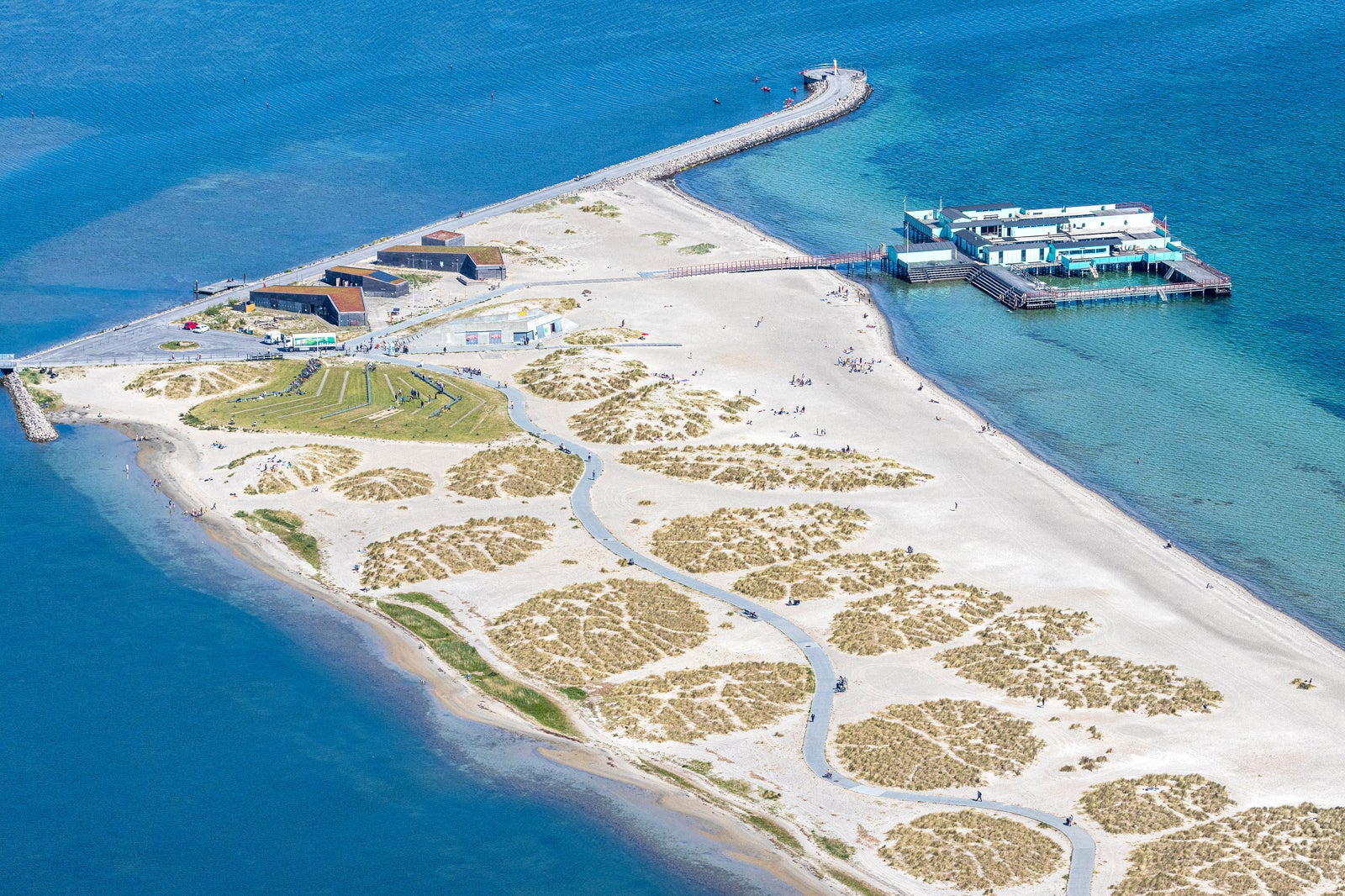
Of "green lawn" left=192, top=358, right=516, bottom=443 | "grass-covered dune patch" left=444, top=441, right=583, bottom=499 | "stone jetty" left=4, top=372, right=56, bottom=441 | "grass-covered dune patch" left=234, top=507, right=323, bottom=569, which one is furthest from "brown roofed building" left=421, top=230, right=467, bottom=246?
"grass-covered dune patch" left=234, top=507, right=323, bottom=569

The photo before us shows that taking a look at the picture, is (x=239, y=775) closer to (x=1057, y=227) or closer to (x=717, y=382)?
(x=717, y=382)

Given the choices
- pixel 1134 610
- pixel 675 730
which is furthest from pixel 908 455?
pixel 675 730

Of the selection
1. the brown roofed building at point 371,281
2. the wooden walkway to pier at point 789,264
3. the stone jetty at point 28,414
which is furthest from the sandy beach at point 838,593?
the brown roofed building at point 371,281

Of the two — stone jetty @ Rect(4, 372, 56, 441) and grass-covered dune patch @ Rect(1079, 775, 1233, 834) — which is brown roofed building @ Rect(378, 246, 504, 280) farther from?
grass-covered dune patch @ Rect(1079, 775, 1233, 834)

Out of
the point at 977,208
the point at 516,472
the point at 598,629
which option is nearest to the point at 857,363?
the point at 516,472

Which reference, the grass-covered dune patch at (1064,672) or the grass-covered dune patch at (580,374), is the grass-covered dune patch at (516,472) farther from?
the grass-covered dune patch at (1064,672)

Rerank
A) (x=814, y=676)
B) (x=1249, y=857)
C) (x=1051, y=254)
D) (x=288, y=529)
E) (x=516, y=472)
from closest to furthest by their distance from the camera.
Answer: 1. (x=1249, y=857)
2. (x=814, y=676)
3. (x=288, y=529)
4. (x=516, y=472)
5. (x=1051, y=254)

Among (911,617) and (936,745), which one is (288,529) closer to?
(911,617)
